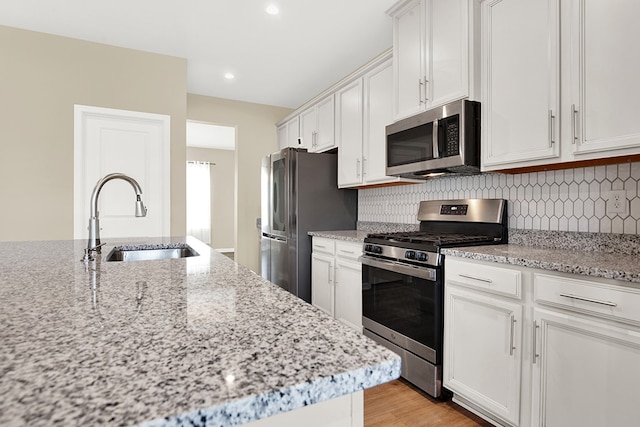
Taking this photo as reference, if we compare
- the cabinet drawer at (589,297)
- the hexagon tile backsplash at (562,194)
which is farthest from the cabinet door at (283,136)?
the cabinet drawer at (589,297)

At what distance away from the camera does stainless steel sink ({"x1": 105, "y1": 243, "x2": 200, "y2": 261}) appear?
70.1 inches

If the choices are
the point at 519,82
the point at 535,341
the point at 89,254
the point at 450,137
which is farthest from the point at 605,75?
the point at 89,254

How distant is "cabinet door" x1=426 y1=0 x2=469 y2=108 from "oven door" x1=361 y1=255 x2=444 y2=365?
111 cm

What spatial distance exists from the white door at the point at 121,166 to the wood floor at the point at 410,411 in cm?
258

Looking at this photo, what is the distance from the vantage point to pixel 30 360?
432mm

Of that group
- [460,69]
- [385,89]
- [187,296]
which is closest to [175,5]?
[385,89]

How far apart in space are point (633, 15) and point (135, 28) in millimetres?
3333

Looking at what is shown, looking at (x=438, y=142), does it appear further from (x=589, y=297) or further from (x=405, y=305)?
(x=589, y=297)

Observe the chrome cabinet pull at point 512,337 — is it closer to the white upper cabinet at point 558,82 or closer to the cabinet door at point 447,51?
the white upper cabinet at point 558,82

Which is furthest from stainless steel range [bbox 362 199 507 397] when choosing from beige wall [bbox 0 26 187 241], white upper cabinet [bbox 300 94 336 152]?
beige wall [bbox 0 26 187 241]

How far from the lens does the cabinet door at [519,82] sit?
1.70 meters

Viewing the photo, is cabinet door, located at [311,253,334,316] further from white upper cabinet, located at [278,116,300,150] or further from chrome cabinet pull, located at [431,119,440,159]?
white upper cabinet, located at [278,116,300,150]

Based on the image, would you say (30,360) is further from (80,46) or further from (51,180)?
(80,46)

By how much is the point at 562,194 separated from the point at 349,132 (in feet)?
6.28
